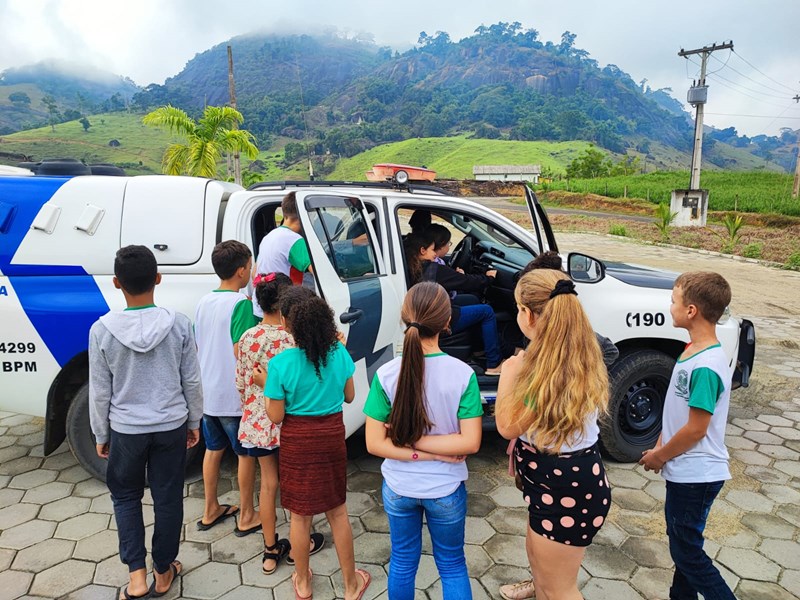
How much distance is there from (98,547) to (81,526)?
0.28 m

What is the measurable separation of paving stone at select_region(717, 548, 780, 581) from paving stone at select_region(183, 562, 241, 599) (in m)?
2.53

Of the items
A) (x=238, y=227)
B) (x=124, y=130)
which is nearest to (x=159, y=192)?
(x=238, y=227)

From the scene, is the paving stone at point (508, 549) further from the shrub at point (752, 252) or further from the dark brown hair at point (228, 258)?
the shrub at point (752, 252)

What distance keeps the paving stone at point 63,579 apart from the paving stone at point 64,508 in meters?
0.50

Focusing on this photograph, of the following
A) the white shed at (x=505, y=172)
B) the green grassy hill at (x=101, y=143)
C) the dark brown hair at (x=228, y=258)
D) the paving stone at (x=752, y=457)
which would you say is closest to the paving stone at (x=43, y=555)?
the dark brown hair at (x=228, y=258)

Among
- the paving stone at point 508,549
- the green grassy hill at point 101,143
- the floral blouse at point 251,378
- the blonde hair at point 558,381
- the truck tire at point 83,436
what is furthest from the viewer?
the green grassy hill at point 101,143

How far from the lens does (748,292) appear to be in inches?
419

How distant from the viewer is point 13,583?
2688 mm

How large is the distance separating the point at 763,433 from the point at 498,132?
434ft

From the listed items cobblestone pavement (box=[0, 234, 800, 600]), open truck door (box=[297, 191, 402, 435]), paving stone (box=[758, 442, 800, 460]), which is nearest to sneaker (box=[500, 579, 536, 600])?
cobblestone pavement (box=[0, 234, 800, 600])

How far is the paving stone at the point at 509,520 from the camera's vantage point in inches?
124

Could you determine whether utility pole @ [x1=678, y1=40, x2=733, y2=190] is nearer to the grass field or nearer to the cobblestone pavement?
the grass field

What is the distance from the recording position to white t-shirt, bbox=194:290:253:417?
2.87 meters

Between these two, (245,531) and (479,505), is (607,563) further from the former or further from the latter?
(245,531)
